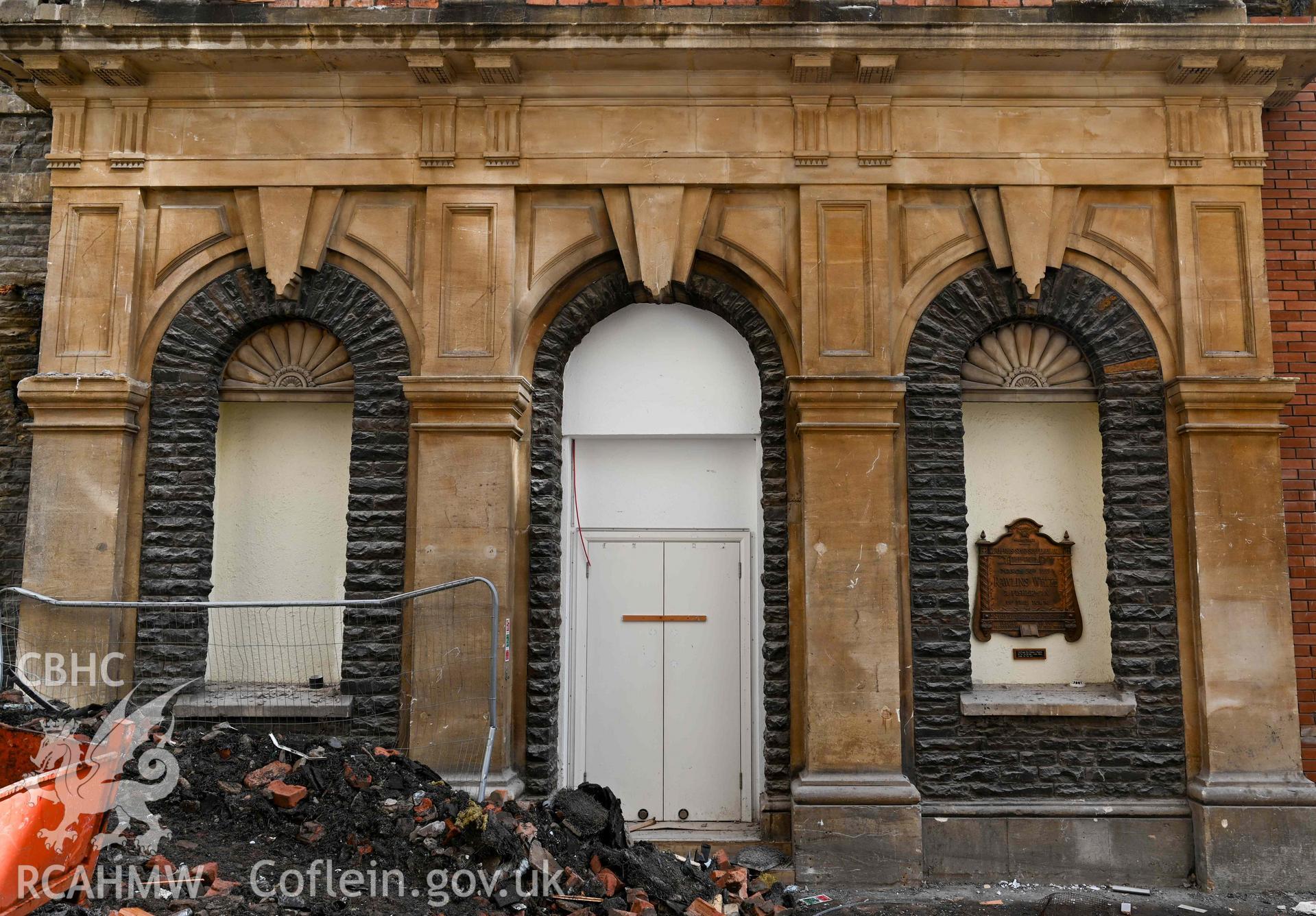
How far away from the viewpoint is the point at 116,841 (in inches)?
204

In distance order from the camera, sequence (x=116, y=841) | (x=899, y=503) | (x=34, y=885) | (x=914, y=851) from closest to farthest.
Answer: (x=34, y=885) < (x=116, y=841) < (x=914, y=851) < (x=899, y=503)

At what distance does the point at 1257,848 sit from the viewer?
709cm

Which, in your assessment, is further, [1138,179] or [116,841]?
[1138,179]

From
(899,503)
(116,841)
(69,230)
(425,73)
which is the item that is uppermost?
(425,73)

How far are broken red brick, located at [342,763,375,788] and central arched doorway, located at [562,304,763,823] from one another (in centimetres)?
232

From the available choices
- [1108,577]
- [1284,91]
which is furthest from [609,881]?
[1284,91]

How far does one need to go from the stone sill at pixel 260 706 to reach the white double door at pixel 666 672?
1930 mm

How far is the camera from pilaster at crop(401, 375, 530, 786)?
24.2 feet

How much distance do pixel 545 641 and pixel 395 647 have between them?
116 cm

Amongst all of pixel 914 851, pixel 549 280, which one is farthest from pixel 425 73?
pixel 914 851

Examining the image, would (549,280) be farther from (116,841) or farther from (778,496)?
(116,841)

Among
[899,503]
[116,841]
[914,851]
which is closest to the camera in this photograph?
[116,841]

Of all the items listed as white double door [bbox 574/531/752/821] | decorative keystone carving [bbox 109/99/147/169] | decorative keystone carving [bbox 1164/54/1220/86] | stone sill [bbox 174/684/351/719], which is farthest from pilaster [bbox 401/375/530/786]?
decorative keystone carving [bbox 1164/54/1220/86]

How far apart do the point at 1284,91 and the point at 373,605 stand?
8.39 metres
